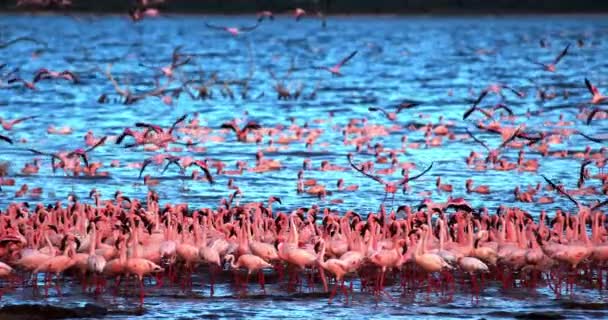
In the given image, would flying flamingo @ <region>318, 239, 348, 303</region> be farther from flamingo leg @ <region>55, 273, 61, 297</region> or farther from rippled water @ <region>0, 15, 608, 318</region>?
flamingo leg @ <region>55, 273, 61, 297</region>

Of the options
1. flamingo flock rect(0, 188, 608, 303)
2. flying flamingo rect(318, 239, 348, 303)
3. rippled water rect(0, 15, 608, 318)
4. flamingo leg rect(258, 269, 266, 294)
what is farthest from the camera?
flamingo leg rect(258, 269, 266, 294)

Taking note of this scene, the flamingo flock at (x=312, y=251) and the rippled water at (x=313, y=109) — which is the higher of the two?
the rippled water at (x=313, y=109)

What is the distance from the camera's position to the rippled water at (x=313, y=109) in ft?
54.3

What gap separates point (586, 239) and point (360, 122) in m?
23.0

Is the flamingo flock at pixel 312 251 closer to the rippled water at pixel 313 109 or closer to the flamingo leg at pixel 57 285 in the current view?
the flamingo leg at pixel 57 285

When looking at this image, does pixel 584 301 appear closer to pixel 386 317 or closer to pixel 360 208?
pixel 386 317

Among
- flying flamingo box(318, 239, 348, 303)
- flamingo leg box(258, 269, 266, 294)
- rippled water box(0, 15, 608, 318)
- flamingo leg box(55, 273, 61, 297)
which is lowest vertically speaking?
flamingo leg box(55, 273, 61, 297)

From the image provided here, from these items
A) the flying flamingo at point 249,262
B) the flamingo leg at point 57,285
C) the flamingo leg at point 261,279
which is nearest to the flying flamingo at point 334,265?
the flying flamingo at point 249,262

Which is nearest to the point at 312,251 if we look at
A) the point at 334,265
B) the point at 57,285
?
the point at 334,265

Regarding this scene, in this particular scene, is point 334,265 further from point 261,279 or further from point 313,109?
point 313,109

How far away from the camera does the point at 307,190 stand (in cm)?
2505

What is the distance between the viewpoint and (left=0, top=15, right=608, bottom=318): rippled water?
54.3ft

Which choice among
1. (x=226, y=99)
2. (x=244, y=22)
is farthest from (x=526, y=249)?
(x=244, y=22)

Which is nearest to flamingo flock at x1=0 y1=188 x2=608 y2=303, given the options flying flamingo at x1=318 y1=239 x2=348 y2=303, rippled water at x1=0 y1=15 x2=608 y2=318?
flying flamingo at x1=318 y1=239 x2=348 y2=303
